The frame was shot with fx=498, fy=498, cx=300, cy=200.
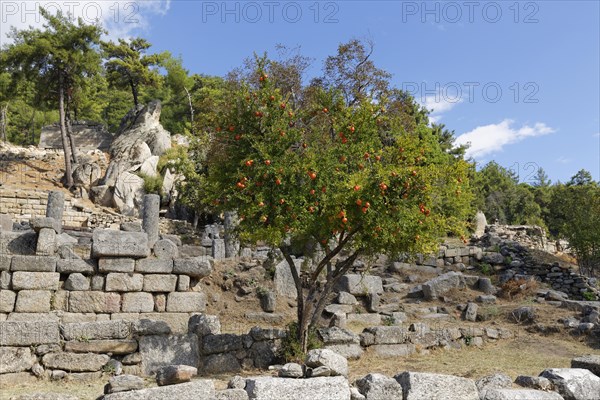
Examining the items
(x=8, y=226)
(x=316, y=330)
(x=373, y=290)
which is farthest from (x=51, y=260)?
(x=373, y=290)

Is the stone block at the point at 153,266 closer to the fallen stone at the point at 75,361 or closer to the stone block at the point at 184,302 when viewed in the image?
the stone block at the point at 184,302

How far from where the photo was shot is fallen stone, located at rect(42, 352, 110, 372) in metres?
7.35

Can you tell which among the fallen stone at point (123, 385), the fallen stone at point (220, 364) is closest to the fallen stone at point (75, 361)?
the fallen stone at point (220, 364)

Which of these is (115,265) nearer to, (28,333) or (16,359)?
(28,333)

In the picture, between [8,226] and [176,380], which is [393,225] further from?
[8,226]

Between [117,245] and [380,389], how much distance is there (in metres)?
6.53

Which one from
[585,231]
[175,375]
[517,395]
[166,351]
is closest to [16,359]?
[166,351]

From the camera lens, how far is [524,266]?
21812 mm

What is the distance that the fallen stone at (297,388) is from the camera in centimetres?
543

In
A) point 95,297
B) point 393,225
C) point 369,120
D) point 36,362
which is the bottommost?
point 36,362

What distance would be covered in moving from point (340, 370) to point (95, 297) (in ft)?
19.5

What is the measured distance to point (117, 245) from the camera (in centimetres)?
1023

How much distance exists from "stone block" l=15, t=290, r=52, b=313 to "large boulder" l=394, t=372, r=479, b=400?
23.3ft

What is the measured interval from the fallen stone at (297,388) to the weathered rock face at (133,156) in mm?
29075
